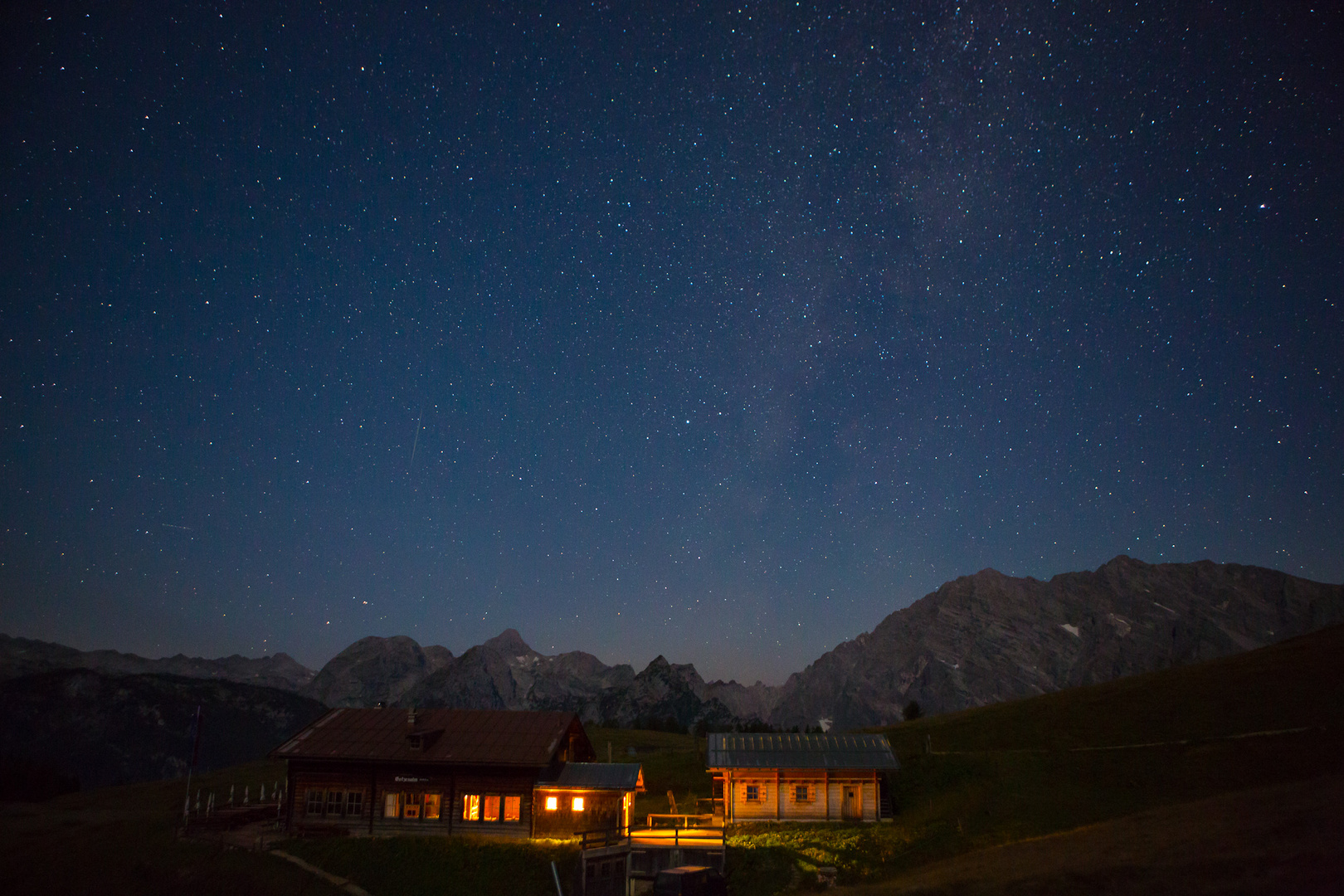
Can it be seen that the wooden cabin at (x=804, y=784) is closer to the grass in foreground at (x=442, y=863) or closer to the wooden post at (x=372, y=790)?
the grass in foreground at (x=442, y=863)

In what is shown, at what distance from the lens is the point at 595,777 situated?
44312 mm

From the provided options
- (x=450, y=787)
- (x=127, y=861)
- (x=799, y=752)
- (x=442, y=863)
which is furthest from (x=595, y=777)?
(x=127, y=861)

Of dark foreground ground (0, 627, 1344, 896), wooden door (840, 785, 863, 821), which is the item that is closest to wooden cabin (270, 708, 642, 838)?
dark foreground ground (0, 627, 1344, 896)

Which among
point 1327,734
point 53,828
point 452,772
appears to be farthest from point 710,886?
point 53,828

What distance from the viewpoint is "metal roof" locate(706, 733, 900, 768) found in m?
46.0

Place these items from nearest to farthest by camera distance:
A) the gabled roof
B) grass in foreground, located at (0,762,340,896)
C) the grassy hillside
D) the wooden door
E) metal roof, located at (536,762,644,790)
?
the grassy hillside < grass in foreground, located at (0,762,340,896) < metal roof, located at (536,762,644,790) < the gabled roof < the wooden door

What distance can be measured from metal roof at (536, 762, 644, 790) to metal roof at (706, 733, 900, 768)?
4.72m

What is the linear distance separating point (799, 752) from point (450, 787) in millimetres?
20163

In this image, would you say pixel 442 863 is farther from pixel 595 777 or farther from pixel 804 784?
pixel 804 784

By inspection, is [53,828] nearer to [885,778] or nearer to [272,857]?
[272,857]

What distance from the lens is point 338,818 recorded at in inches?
1746

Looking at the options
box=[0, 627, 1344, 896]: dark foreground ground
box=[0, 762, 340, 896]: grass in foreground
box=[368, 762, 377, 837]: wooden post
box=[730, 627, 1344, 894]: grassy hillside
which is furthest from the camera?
box=[368, 762, 377, 837]: wooden post

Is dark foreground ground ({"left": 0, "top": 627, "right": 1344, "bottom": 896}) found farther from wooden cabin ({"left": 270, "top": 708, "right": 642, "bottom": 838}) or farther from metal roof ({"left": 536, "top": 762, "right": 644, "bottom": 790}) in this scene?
metal roof ({"left": 536, "top": 762, "right": 644, "bottom": 790})

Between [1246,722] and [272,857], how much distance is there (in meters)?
61.9
